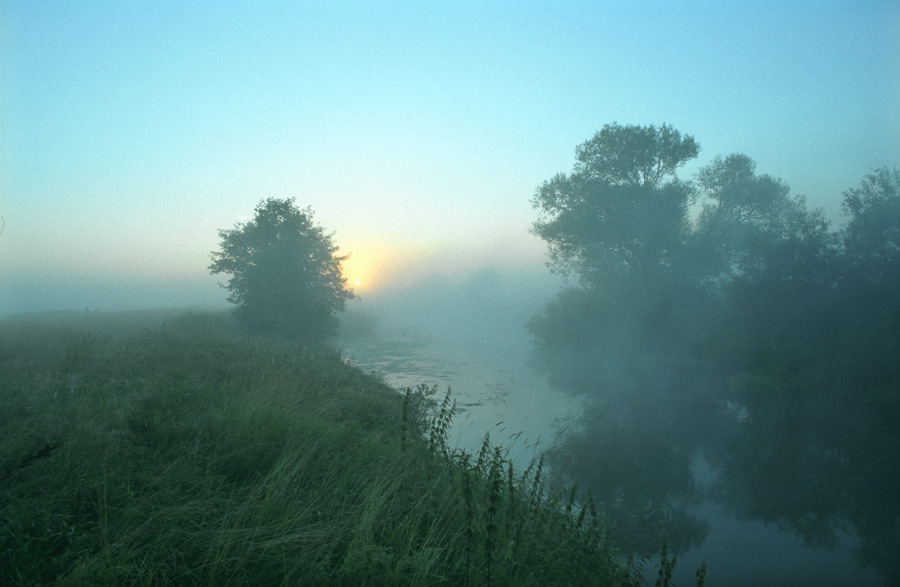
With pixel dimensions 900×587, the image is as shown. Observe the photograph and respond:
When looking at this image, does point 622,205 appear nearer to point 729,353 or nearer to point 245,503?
point 729,353

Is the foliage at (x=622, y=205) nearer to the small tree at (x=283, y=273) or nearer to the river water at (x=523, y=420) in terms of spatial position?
the river water at (x=523, y=420)

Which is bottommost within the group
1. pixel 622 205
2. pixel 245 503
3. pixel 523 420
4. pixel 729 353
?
pixel 523 420

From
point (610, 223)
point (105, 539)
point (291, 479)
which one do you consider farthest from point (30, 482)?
point (610, 223)

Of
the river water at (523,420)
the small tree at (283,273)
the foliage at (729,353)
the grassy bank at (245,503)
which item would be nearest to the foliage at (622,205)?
the foliage at (729,353)

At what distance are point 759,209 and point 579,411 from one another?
62.3 ft

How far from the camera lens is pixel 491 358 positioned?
826 inches

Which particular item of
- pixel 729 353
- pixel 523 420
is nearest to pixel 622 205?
pixel 729 353

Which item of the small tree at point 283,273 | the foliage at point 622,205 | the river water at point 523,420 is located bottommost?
the river water at point 523,420

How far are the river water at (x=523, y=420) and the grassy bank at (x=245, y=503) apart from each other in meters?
1.32

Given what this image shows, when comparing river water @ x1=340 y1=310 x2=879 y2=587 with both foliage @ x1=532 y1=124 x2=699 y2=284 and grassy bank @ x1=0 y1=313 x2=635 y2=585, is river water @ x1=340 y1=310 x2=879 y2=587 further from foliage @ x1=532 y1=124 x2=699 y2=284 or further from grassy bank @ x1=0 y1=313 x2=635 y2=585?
foliage @ x1=532 y1=124 x2=699 y2=284

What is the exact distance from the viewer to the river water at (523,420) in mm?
4992

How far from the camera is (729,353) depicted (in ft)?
51.4

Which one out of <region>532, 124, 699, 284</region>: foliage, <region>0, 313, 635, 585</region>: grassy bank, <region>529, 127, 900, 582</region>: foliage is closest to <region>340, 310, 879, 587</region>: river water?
<region>529, 127, 900, 582</region>: foliage

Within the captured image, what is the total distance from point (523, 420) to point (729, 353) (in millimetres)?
10191
